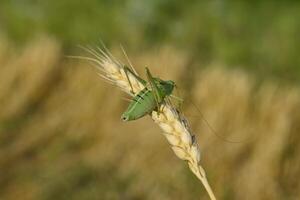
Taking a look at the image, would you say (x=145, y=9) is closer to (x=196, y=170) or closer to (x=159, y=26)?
(x=159, y=26)

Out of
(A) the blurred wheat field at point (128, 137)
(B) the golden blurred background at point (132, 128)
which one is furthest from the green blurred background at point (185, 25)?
(A) the blurred wheat field at point (128, 137)

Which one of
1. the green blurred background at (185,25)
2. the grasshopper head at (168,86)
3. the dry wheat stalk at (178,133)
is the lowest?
the green blurred background at (185,25)

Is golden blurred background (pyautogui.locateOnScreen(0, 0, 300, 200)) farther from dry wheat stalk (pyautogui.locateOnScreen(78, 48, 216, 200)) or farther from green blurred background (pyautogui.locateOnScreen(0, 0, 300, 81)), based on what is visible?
dry wheat stalk (pyautogui.locateOnScreen(78, 48, 216, 200))

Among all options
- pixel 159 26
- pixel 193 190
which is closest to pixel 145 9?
pixel 159 26

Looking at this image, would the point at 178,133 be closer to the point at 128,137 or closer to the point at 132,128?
the point at 128,137

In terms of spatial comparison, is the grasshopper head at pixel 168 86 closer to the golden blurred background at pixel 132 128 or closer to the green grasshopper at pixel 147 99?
the green grasshopper at pixel 147 99

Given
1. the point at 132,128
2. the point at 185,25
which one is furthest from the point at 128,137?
the point at 185,25

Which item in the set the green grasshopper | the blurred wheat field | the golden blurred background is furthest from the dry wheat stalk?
the blurred wheat field
